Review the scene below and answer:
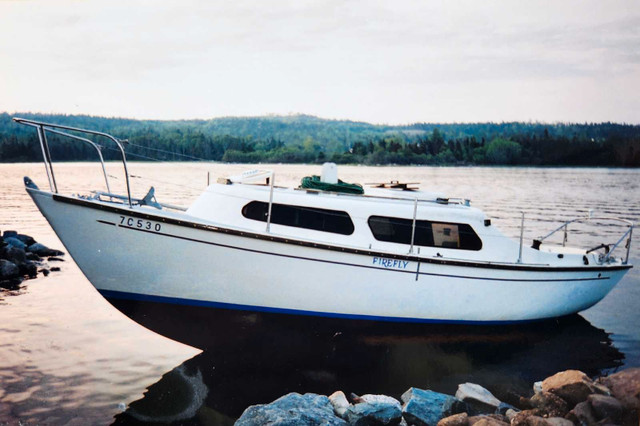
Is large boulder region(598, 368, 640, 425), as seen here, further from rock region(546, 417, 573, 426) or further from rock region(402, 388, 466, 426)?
rock region(402, 388, 466, 426)

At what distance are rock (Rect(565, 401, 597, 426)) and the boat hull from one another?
3163 mm

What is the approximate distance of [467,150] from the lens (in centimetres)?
11975

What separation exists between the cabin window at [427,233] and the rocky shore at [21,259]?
961cm

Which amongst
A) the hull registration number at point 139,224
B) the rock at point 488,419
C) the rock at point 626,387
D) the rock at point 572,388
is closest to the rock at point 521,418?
the rock at point 488,419

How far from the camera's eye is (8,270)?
535 inches

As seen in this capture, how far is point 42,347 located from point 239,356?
142 inches

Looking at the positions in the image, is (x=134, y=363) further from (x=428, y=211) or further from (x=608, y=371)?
(x=608, y=371)

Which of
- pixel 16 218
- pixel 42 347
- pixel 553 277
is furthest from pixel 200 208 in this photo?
pixel 16 218

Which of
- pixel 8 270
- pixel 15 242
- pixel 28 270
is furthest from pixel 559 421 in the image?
pixel 15 242

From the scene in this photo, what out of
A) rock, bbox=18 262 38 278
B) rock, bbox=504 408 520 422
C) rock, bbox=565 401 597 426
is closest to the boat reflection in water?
rock, bbox=504 408 520 422

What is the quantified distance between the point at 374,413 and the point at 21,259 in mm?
12377

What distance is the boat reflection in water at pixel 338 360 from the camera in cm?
764

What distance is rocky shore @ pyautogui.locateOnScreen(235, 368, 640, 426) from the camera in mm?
6000

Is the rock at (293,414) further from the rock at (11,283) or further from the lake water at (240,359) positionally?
the rock at (11,283)
